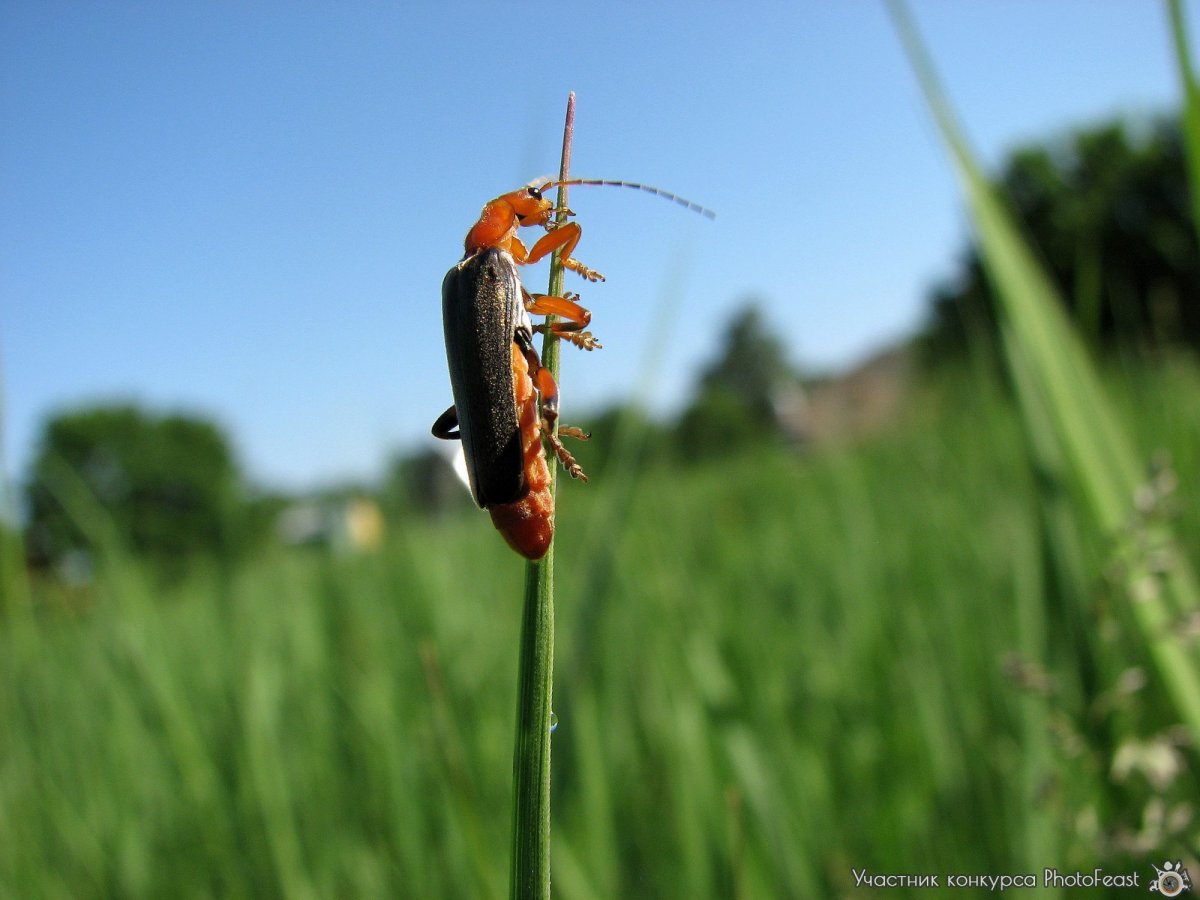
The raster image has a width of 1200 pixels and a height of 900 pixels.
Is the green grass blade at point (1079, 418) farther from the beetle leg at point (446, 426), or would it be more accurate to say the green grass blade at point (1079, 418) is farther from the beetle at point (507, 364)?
the beetle leg at point (446, 426)

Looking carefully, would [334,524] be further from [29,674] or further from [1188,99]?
[1188,99]

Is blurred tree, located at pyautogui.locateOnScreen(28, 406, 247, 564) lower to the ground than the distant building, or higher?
higher

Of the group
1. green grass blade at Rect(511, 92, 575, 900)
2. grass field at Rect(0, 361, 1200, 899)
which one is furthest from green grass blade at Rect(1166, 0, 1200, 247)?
green grass blade at Rect(511, 92, 575, 900)

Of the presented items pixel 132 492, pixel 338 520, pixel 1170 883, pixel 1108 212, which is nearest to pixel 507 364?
pixel 1170 883

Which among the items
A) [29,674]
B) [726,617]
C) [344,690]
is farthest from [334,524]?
[726,617]

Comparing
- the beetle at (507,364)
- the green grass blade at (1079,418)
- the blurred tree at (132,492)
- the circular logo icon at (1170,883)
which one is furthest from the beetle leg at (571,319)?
the blurred tree at (132,492)

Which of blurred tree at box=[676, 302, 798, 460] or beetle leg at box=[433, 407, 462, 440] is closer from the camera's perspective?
beetle leg at box=[433, 407, 462, 440]

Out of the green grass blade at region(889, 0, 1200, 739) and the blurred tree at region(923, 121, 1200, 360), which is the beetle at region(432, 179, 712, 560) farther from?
the blurred tree at region(923, 121, 1200, 360)
